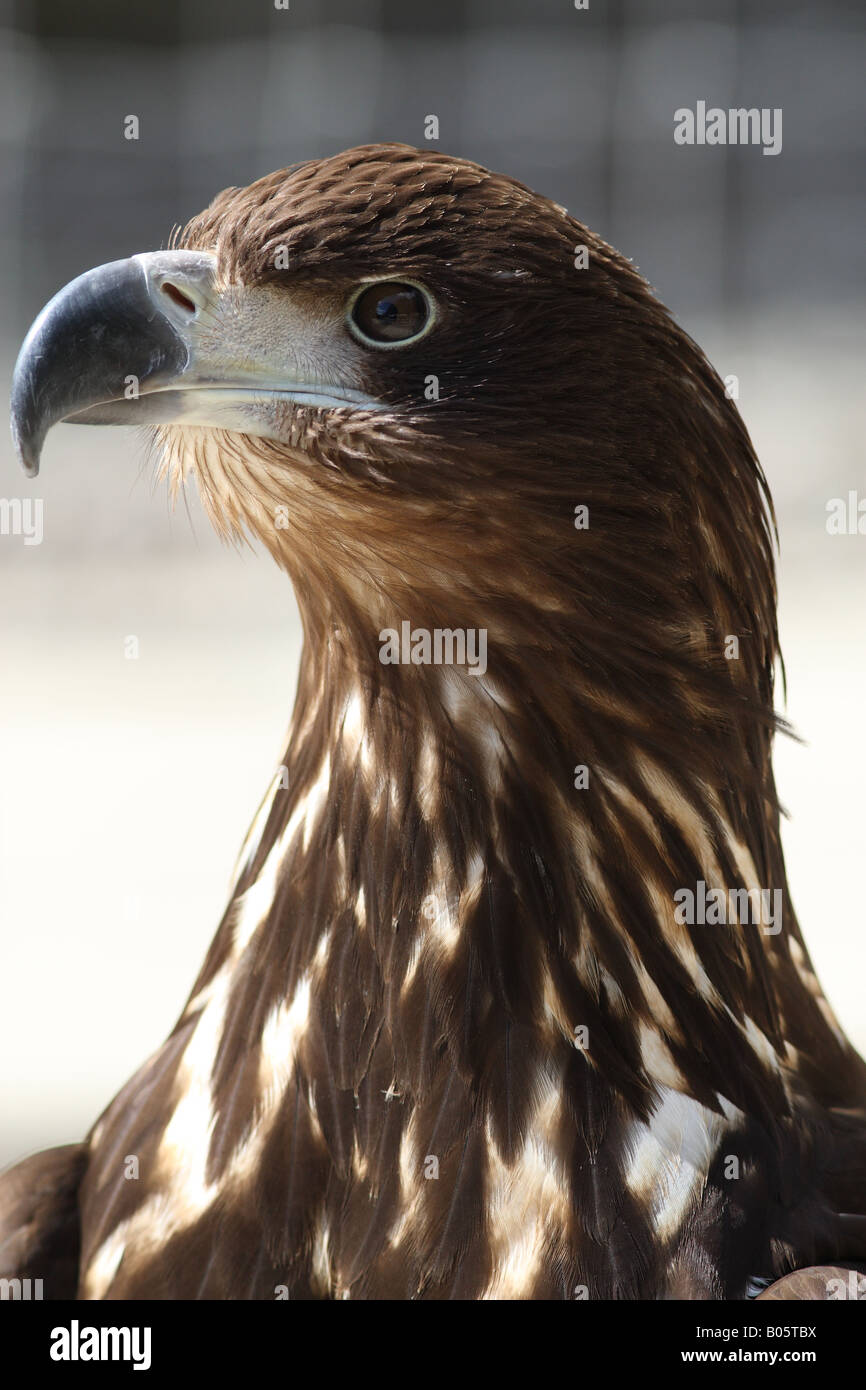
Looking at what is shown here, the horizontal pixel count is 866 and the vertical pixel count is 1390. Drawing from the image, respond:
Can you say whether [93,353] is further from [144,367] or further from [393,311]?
[393,311]

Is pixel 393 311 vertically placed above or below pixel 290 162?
below

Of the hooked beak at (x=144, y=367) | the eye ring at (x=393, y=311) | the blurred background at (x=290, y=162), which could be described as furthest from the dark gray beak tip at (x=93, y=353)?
the blurred background at (x=290, y=162)

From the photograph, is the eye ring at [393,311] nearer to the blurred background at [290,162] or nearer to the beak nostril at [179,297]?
the beak nostril at [179,297]

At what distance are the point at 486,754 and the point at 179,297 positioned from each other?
62 centimetres

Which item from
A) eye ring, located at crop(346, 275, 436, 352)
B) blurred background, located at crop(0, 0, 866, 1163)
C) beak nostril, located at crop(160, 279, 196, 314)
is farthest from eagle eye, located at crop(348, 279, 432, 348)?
blurred background, located at crop(0, 0, 866, 1163)

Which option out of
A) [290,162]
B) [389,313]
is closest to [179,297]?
[389,313]

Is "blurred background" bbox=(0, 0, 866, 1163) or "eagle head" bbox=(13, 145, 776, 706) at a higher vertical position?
"blurred background" bbox=(0, 0, 866, 1163)

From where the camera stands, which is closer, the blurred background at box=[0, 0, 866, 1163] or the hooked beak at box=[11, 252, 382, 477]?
the hooked beak at box=[11, 252, 382, 477]

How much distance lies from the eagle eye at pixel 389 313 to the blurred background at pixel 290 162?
4581mm

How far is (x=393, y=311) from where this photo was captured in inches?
62.7

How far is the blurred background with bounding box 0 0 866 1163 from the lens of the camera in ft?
22.4

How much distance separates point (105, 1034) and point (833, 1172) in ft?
11.5

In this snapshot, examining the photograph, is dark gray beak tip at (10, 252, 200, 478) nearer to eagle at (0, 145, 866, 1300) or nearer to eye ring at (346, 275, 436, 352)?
eagle at (0, 145, 866, 1300)
